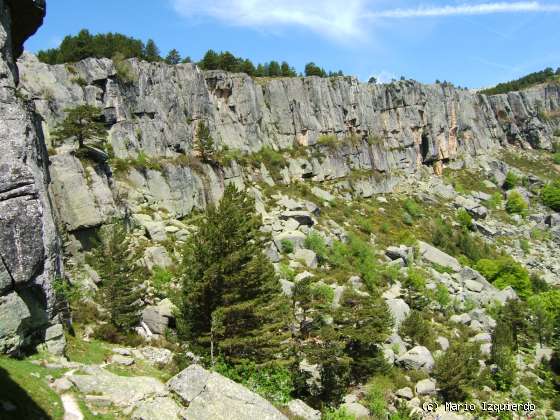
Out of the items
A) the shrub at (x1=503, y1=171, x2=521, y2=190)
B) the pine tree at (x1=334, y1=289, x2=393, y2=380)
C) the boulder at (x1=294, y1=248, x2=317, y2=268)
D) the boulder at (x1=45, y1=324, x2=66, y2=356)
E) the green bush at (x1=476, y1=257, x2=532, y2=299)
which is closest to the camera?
the boulder at (x1=45, y1=324, x2=66, y2=356)

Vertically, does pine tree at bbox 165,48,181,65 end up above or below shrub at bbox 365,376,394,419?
above

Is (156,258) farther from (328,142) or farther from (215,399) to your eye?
(328,142)

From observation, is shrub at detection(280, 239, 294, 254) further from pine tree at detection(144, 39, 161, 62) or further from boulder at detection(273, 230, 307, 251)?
pine tree at detection(144, 39, 161, 62)

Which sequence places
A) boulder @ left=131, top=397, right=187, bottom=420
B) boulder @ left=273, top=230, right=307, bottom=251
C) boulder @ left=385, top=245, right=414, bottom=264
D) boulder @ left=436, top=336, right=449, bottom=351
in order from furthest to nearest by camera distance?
boulder @ left=385, top=245, right=414, bottom=264
boulder @ left=273, top=230, right=307, bottom=251
boulder @ left=436, top=336, right=449, bottom=351
boulder @ left=131, top=397, right=187, bottom=420

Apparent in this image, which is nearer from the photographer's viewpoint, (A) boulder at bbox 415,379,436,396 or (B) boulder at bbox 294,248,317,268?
(A) boulder at bbox 415,379,436,396

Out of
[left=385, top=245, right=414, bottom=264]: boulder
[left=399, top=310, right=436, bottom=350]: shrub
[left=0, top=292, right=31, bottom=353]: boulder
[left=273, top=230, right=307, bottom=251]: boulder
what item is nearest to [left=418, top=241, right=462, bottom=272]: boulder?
[left=385, top=245, right=414, bottom=264]: boulder

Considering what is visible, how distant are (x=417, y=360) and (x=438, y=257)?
30.4 meters

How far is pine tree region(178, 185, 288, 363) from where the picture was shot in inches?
805

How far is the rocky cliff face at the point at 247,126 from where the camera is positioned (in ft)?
134

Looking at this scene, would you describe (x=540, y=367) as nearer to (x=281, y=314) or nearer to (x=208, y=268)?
(x=281, y=314)

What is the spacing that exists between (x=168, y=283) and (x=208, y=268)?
38.2 feet

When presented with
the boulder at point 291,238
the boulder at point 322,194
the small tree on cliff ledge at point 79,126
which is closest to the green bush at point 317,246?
the boulder at point 291,238

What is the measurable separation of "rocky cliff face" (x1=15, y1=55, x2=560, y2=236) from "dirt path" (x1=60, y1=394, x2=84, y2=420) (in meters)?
19.9

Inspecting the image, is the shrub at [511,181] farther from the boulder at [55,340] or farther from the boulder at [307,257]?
the boulder at [55,340]
